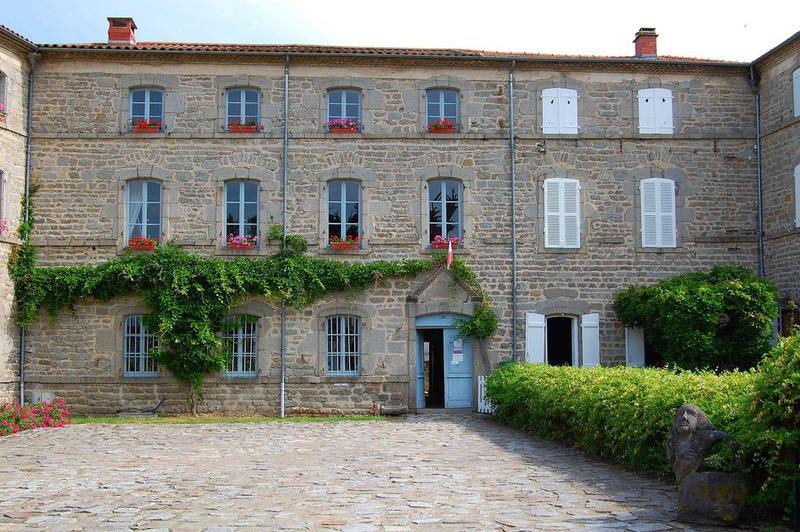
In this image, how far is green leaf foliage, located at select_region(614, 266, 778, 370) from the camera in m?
15.0

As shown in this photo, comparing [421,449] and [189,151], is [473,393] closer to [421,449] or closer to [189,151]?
[421,449]

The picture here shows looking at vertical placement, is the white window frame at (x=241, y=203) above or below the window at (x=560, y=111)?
below

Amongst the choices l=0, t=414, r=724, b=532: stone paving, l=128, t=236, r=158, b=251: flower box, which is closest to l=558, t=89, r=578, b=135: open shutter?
l=0, t=414, r=724, b=532: stone paving

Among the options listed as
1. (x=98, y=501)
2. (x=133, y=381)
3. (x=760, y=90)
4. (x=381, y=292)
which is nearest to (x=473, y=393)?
(x=381, y=292)

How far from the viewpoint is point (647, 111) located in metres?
17.1

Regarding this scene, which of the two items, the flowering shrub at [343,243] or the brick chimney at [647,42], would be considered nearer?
the flowering shrub at [343,243]

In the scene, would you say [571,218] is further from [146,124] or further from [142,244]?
[146,124]

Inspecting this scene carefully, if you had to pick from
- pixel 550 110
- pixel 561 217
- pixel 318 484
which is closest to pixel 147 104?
pixel 550 110

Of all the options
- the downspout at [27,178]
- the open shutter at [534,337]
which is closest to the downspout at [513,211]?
the open shutter at [534,337]

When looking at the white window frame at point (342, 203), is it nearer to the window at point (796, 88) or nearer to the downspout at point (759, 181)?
the downspout at point (759, 181)

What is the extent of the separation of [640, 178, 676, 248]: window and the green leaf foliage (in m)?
1.47

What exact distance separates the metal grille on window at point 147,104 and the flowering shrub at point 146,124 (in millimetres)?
95

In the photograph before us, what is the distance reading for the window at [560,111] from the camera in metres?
17.0

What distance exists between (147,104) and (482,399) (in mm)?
9069
